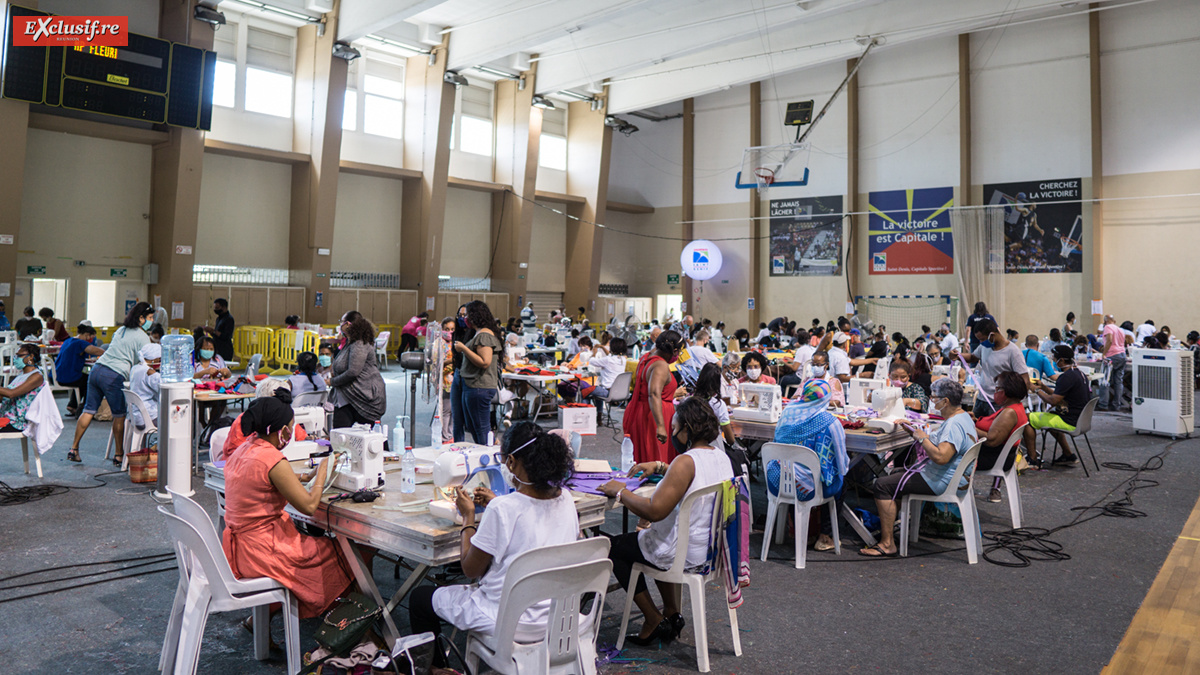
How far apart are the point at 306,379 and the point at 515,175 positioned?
520 inches

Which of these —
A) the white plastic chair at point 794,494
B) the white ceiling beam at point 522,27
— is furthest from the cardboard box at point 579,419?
the white ceiling beam at point 522,27

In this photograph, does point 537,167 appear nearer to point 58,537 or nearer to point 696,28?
point 696,28

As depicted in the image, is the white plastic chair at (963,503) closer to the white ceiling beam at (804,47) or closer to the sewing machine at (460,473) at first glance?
the sewing machine at (460,473)

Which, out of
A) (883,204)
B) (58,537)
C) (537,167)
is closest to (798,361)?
(58,537)

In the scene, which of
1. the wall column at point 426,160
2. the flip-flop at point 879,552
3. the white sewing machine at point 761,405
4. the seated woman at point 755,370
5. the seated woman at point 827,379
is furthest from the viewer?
the wall column at point 426,160

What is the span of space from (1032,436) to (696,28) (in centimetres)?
1129

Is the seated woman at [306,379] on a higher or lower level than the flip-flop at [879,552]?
higher

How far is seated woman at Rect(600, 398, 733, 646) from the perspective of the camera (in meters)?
3.12

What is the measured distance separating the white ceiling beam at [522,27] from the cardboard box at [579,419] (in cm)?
1124

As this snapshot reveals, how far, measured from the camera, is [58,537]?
4617 mm

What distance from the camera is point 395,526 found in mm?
2797

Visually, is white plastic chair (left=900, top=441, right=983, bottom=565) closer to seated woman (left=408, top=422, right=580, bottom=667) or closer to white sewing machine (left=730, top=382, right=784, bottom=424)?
white sewing machine (left=730, top=382, right=784, bottom=424)

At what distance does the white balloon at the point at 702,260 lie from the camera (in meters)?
20.2

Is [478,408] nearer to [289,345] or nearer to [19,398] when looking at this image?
[19,398]
